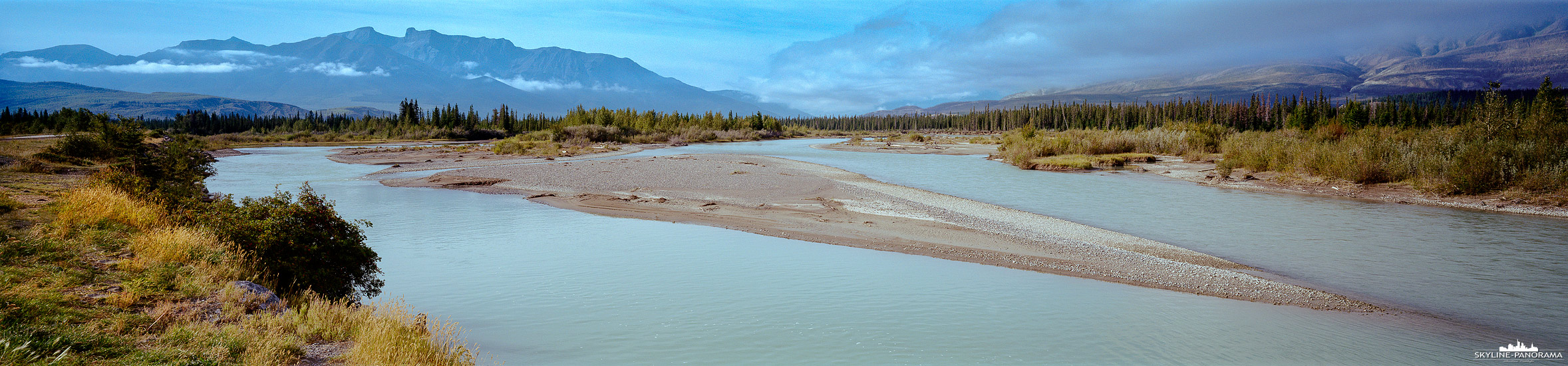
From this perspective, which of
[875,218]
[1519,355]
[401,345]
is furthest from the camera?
[875,218]

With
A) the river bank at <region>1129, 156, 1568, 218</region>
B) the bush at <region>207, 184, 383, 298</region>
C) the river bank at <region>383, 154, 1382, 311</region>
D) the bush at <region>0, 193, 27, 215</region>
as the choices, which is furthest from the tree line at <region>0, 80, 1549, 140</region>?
the bush at <region>207, 184, 383, 298</region>

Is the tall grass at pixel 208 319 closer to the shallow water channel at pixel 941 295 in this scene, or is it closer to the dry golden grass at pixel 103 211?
the dry golden grass at pixel 103 211

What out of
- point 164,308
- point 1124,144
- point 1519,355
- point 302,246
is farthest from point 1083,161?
point 164,308

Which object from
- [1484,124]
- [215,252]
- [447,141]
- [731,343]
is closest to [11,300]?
[215,252]

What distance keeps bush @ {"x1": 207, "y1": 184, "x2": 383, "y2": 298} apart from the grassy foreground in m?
0.08

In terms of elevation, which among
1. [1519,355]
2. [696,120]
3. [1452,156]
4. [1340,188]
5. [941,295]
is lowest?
[1519,355]

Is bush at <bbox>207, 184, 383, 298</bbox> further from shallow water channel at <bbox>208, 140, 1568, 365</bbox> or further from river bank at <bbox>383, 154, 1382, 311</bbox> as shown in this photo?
river bank at <bbox>383, 154, 1382, 311</bbox>

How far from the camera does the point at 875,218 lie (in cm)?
1409

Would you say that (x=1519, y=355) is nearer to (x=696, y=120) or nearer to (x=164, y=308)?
(x=164, y=308)

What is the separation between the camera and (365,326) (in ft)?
17.6

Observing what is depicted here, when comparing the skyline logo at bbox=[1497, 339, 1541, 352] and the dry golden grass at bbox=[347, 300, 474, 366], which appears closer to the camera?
the dry golden grass at bbox=[347, 300, 474, 366]

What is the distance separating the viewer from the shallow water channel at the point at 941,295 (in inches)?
251

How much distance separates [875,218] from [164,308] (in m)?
11.1

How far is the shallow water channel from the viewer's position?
6375mm
